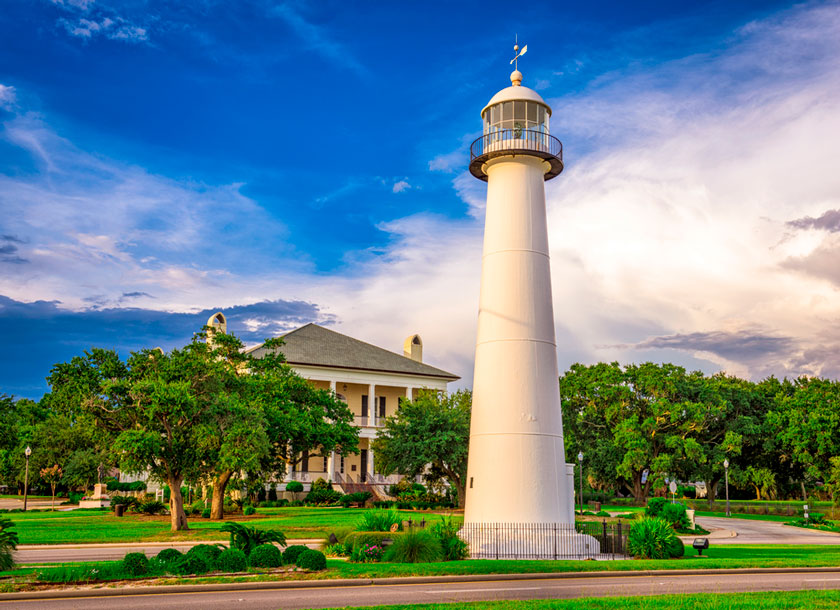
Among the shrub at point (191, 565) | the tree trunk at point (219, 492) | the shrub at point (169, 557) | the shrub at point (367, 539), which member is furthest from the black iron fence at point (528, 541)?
the tree trunk at point (219, 492)

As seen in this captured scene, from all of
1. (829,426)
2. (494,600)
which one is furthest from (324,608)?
(829,426)

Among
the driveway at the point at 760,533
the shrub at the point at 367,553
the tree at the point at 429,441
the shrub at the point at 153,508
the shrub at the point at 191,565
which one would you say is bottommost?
the driveway at the point at 760,533

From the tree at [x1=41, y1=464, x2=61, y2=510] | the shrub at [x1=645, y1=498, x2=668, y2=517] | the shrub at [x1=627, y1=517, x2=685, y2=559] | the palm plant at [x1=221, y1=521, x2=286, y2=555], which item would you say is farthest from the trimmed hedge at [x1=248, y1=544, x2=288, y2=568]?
the tree at [x1=41, y1=464, x2=61, y2=510]

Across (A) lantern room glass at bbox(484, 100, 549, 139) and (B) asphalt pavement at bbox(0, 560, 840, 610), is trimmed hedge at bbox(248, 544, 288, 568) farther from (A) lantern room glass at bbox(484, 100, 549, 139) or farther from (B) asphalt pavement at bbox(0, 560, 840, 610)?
(A) lantern room glass at bbox(484, 100, 549, 139)

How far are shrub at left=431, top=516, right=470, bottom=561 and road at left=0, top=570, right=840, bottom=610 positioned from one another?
445cm

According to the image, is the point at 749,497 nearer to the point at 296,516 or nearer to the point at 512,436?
the point at 296,516

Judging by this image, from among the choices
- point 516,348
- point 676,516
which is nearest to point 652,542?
point 516,348

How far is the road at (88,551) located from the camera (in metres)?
21.6

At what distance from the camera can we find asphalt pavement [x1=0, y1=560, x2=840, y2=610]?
13.1 m

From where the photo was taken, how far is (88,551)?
2433 cm

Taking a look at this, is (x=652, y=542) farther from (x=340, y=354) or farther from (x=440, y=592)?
(x=340, y=354)

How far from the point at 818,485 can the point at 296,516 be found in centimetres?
6084

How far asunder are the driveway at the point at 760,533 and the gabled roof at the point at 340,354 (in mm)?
30487

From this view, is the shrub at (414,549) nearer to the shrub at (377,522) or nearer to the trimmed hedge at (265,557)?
the shrub at (377,522)
